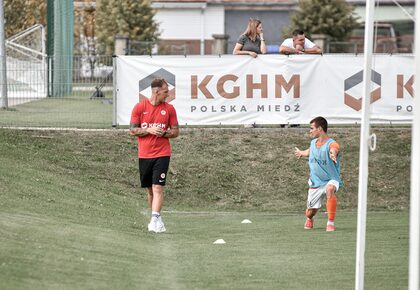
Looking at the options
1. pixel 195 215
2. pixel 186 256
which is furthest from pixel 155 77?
→ pixel 186 256

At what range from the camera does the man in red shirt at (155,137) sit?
14.8 m

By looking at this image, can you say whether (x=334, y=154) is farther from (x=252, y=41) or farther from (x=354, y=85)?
(x=252, y=41)

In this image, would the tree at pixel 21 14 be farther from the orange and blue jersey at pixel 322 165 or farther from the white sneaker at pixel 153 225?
the white sneaker at pixel 153 225

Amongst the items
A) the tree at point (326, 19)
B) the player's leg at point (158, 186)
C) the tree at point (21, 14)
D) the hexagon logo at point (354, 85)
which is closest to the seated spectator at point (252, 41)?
the hexagon logo at point (354, 85)

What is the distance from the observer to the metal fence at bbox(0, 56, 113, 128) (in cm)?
2364

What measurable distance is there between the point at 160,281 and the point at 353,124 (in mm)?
12605

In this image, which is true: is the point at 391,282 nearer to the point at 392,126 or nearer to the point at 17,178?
the point at 17,178

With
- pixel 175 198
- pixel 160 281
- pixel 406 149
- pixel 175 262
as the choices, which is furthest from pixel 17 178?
pixel 406 149

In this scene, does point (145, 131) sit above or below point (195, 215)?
above

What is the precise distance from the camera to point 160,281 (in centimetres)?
1088

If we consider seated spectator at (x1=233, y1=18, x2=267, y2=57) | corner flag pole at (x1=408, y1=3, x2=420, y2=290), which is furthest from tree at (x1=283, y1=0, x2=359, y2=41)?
corner flag pole at (x1=408, y1=3, x2=420, y2=290)

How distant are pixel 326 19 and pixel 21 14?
13950 millimetres

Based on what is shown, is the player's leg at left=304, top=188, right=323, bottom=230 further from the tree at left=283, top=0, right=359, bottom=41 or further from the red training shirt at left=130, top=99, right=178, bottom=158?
the tree at left=283, top=0, right=359, bottom=41

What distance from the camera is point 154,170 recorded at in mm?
14852
